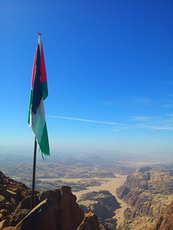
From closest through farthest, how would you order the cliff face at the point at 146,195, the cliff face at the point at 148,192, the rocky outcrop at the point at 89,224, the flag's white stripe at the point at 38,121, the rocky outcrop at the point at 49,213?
1. the rocky outcrop at the point at 49,213
2. the flag's white stripe at the point at 38,121
3. the rocky outcrop at the point at 89,224
4. the cliff face at the point at 146,195
5. the cliff face at the point at 148,192

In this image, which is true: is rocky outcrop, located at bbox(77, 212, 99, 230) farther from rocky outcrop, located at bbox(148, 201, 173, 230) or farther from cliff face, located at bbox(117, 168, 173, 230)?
cliff face, located at bbox(117, 168, 173, 230)

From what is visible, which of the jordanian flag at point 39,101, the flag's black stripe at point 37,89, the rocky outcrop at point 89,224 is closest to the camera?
the jordanian flag at point 39,101

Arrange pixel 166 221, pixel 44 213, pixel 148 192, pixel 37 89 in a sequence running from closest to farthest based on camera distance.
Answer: pixel 44 213 → pixel 37 89 → pixel 166 221 → pixel 148 192

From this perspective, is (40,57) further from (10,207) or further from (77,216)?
(77,216)

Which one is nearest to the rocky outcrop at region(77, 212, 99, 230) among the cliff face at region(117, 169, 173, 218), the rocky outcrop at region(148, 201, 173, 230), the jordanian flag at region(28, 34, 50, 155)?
the jordanian flag at region(28, 34, 50, 155)

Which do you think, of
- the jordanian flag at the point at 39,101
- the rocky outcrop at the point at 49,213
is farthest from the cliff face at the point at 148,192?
the jordanian flag at the point at 39,101

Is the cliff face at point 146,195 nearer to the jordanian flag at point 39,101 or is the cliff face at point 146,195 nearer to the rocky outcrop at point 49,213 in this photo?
the rocky outcrop at point 49,213

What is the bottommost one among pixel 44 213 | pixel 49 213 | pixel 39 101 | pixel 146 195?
pixel 146 195

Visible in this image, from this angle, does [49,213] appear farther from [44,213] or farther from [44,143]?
[44,143]

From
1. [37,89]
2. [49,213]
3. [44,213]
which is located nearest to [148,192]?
[49,213]
